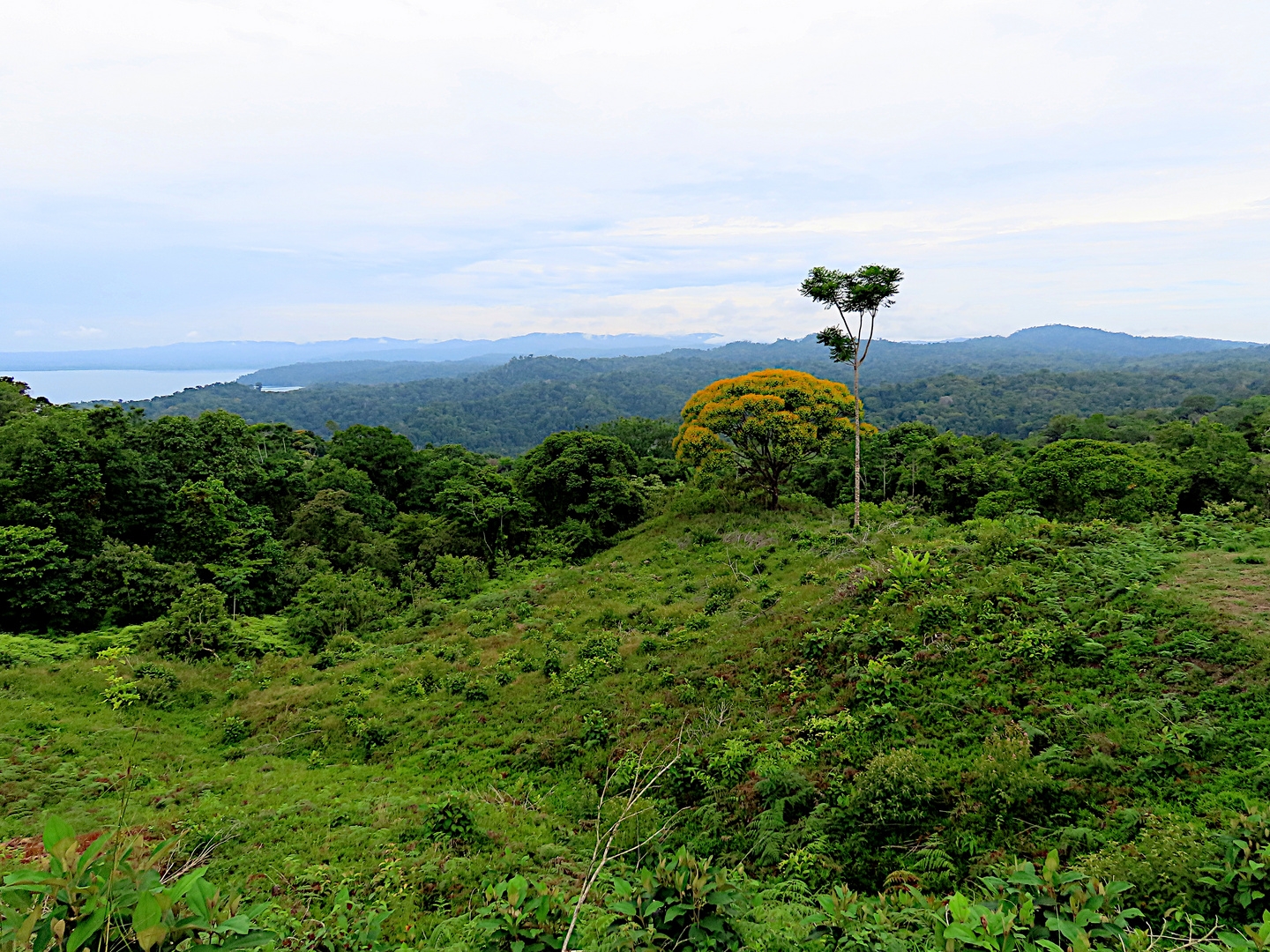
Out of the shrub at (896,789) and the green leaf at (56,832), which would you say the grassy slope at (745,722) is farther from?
the green leaf at (56,832)

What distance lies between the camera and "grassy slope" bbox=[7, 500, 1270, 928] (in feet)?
17.1

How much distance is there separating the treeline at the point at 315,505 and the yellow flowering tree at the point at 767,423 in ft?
7.68

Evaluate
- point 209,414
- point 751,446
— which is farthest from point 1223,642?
point 209,414

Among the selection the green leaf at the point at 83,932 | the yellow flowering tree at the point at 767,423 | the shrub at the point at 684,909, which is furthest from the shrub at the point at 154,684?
the yellow flowering tree at the point at 767,423

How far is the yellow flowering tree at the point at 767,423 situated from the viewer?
19328 millimetres

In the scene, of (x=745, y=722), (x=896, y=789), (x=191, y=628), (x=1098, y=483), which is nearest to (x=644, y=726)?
(x=745, y=722)

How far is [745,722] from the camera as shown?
7.93 metres

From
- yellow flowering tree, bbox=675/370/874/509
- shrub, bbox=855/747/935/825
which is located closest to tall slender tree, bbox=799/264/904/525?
yellow flowering tree, bbox=675/370/874/509

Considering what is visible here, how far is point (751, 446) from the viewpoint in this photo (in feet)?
66.6

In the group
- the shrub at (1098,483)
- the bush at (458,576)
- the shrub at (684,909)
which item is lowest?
the bush at (458,576)

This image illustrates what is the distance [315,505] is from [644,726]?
60.3 ft

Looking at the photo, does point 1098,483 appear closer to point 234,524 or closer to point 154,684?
point 154,684

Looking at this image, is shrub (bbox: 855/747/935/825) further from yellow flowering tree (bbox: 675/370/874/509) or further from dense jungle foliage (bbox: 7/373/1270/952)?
yellow flowering tree (bbox: 675/370/874/509)

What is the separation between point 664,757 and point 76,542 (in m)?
17.8
